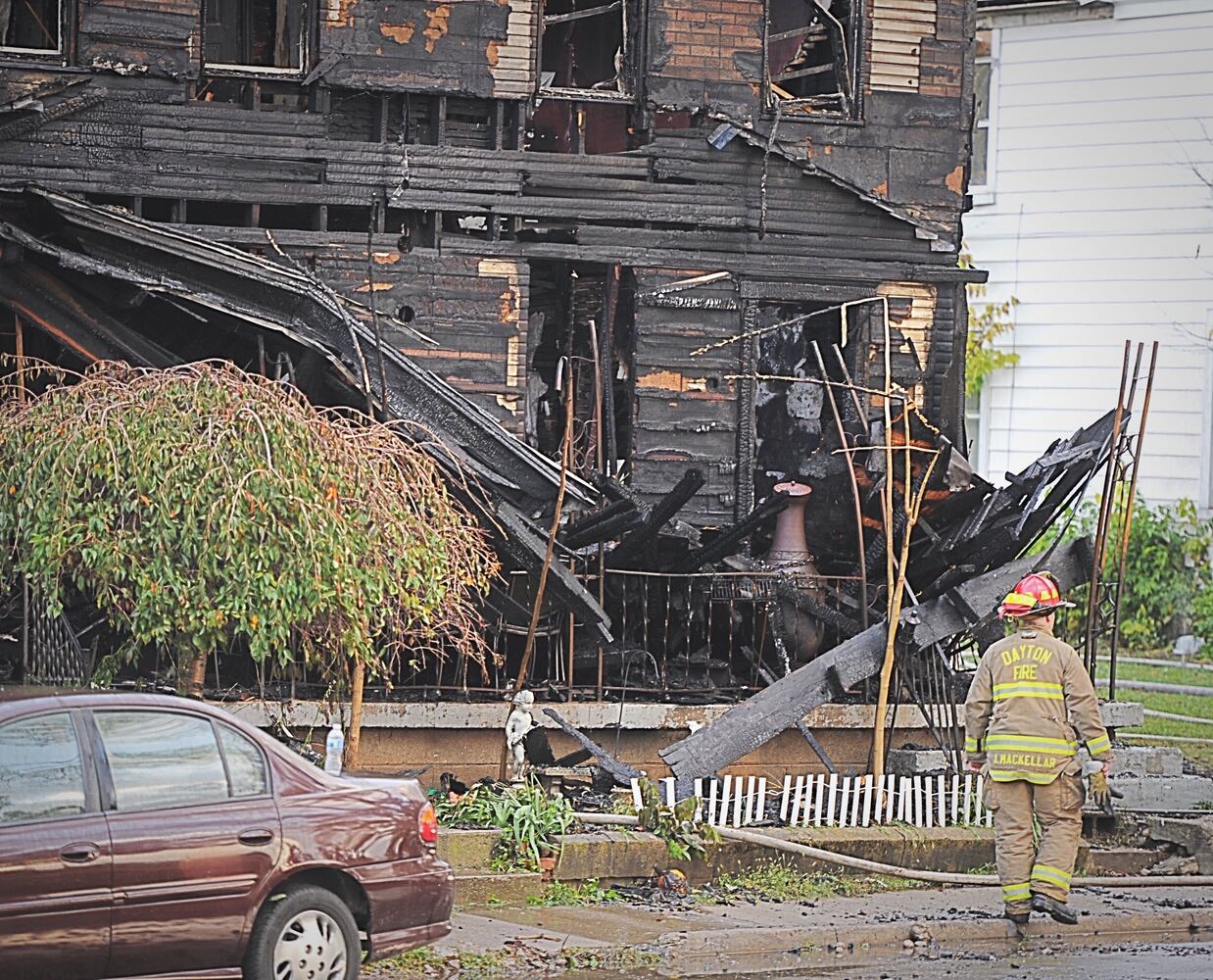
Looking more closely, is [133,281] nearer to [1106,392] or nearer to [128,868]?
[128,868]

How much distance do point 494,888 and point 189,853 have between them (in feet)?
10.9

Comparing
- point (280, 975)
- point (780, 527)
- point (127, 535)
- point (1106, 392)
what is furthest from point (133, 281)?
point (1106, 392)

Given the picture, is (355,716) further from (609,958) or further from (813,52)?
(813,52)

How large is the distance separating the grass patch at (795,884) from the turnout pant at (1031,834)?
134 centimetres

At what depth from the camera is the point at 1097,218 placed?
25078 mm

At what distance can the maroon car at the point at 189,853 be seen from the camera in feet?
22.7

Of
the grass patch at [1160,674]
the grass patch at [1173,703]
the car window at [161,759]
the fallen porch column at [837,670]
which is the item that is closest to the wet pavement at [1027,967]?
the car window at [161,759]

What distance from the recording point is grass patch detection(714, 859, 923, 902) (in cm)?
1102

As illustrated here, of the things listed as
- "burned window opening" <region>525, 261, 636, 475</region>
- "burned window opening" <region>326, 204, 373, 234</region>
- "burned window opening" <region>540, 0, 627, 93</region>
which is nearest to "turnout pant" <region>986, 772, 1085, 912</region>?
"burned window opening" <region>525, 261, 636, 475</region>

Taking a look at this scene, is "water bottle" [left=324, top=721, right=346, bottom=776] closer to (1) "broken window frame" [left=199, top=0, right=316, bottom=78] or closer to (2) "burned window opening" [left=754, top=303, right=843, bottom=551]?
(1) "broken window frame" [left=199, top=0, right=316, bottom=78]

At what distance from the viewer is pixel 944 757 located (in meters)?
13.4

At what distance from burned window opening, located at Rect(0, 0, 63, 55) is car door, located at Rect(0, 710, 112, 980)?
387 inches

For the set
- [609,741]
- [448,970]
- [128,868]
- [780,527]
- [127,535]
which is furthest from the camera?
[780,527]

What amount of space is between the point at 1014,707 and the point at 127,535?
4756 mm
